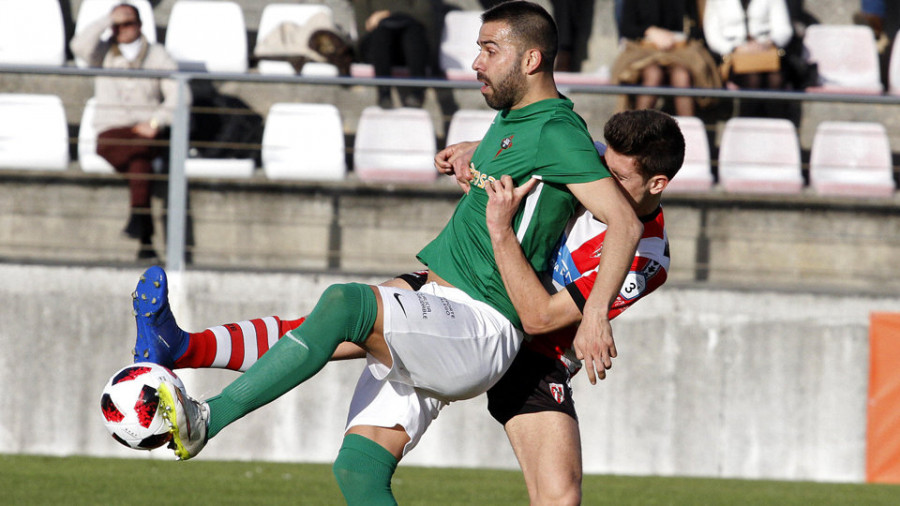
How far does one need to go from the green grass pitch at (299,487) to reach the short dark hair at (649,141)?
319cm

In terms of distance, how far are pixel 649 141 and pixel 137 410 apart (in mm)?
1845

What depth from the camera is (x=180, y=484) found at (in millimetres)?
6902

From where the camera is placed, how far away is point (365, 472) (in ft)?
13.0

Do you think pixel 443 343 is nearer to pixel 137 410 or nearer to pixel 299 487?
pixel 137 410

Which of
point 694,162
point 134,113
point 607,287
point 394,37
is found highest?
point 394,37

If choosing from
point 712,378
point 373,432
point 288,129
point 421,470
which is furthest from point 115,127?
point 373,432

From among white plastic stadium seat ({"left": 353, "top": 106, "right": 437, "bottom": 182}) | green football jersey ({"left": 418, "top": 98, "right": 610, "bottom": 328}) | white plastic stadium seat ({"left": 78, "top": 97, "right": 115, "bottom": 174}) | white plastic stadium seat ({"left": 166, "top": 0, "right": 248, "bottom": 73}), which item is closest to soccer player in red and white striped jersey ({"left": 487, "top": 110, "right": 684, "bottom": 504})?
green football jersey ({"left": 418, "top": 98, "right": 610, "bottom": 328})

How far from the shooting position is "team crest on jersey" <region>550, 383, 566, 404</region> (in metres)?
4.14

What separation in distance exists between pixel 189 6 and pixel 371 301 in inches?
269

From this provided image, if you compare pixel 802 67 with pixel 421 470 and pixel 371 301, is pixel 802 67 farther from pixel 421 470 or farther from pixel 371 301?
pixel 371 301

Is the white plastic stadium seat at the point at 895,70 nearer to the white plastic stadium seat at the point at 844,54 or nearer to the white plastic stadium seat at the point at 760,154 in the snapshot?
the white plastic stadium seat at the point at 844,54

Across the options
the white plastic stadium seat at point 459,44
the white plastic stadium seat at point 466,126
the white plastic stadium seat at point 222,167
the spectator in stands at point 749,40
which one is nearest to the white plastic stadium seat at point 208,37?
the white plastic stadium seat at point 222,167

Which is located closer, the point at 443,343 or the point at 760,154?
the point at 443,343

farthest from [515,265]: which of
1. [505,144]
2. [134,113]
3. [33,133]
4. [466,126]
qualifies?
[33,133]
